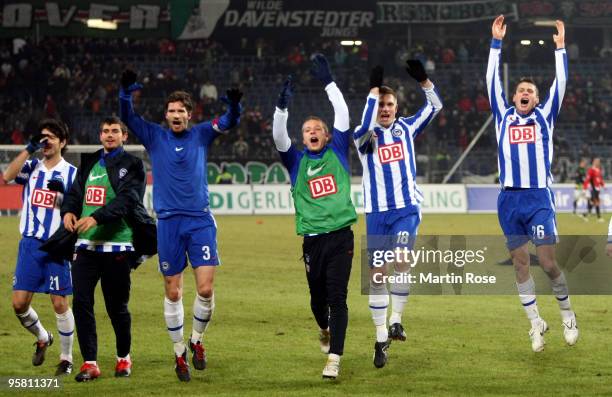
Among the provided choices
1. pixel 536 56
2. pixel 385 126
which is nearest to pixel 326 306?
pixel 385 126

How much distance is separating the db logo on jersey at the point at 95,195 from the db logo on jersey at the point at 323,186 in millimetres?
1742

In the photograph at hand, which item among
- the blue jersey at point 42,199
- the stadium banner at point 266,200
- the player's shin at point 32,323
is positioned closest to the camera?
the blue jersey at point 42,199

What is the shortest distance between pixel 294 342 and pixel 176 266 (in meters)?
2.20

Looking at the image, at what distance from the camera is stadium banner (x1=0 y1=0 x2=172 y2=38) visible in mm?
40375

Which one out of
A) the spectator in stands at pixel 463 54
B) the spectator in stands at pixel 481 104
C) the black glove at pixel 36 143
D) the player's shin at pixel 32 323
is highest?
the spectator in stands at pixel 463 54

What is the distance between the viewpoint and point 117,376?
8.98 m

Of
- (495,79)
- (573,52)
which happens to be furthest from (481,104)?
(495,79)

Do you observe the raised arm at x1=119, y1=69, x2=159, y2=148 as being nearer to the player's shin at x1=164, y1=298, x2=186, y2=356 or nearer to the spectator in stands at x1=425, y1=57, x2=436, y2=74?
the player's shin at x1=164, y1=298, x2=186, y2=356

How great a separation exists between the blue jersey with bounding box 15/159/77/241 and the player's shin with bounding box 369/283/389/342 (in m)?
2.91

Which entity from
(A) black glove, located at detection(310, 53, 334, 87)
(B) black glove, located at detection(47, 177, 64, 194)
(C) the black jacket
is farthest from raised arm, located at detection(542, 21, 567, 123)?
(B) black glove, located at detection(47, 177, 64, 194)

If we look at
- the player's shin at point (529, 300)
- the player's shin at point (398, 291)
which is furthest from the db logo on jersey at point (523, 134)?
the player's shin at point (398, 291)

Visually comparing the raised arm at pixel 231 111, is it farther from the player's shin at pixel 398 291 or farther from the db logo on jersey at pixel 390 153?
the player's shin at pixel 398 291

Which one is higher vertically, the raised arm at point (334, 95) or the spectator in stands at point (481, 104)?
the spectator in stands at point (481, 104)

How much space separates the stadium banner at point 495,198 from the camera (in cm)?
3697
